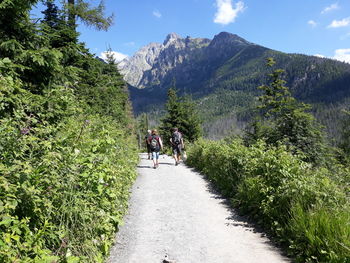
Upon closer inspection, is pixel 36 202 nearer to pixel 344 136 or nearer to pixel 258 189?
pixel 258 189

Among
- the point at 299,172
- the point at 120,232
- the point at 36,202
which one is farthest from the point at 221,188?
the point at 36,202

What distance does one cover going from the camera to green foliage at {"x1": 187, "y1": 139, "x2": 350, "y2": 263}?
3.66 m

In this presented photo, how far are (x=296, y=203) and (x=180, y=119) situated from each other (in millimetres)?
25801

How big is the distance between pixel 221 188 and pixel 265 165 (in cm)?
252

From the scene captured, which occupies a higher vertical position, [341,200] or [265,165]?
[265,165]

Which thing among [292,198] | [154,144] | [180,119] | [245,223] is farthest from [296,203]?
[180,119]

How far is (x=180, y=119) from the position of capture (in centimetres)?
3023

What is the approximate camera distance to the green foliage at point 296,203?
3.66m

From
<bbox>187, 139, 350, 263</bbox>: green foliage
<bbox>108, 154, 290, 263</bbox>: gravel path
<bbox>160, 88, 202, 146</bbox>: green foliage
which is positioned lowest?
<bbox>108, 154, 290, 263</bbox>: gravel path

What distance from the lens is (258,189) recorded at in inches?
232

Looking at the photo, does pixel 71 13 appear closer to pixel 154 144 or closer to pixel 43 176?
pixel 154 144

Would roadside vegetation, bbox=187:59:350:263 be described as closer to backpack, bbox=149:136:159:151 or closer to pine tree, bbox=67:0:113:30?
backpack, bbox=149:136:159:151

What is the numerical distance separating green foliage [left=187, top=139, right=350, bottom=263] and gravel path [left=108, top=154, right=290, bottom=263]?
0.38m

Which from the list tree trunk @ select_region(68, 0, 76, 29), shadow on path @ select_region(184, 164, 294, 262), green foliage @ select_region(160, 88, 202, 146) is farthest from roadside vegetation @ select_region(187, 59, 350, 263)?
green foliage @ select_region(160, 88, 202, 146)
